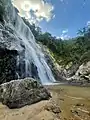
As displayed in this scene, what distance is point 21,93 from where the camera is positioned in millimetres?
9539

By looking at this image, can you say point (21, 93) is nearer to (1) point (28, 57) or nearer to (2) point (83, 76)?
(1) point (28, 57)

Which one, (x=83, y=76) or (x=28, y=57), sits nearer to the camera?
(x=28, y=57)

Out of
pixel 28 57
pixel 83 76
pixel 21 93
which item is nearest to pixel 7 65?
pixel 28 57

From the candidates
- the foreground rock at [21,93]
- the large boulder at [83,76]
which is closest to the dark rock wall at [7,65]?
the foreground rock at [21,93]

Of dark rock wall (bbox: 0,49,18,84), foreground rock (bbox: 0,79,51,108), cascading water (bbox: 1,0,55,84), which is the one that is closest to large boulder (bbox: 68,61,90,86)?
cascading water (bbox: 1,0,55,84)

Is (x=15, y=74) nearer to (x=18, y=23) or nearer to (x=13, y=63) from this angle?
(x=13, y=63)

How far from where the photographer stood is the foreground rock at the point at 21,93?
9.27 metres

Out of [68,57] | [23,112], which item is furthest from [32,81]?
[68,57]

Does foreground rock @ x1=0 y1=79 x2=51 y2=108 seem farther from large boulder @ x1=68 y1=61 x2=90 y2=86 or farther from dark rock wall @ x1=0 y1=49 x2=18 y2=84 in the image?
large boulder @ x1=68 y1=61 x2=90 y2=86

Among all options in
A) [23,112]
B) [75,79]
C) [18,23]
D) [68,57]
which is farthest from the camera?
[68,57]

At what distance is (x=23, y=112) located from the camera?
7883mm

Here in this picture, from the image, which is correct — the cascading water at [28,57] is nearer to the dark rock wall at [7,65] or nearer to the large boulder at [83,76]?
the dark rock wall at [7,65]

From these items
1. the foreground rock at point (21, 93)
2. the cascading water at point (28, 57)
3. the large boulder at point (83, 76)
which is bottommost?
the foreground rock at point (21, 93)

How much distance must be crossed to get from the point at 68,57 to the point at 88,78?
72.7 feet
